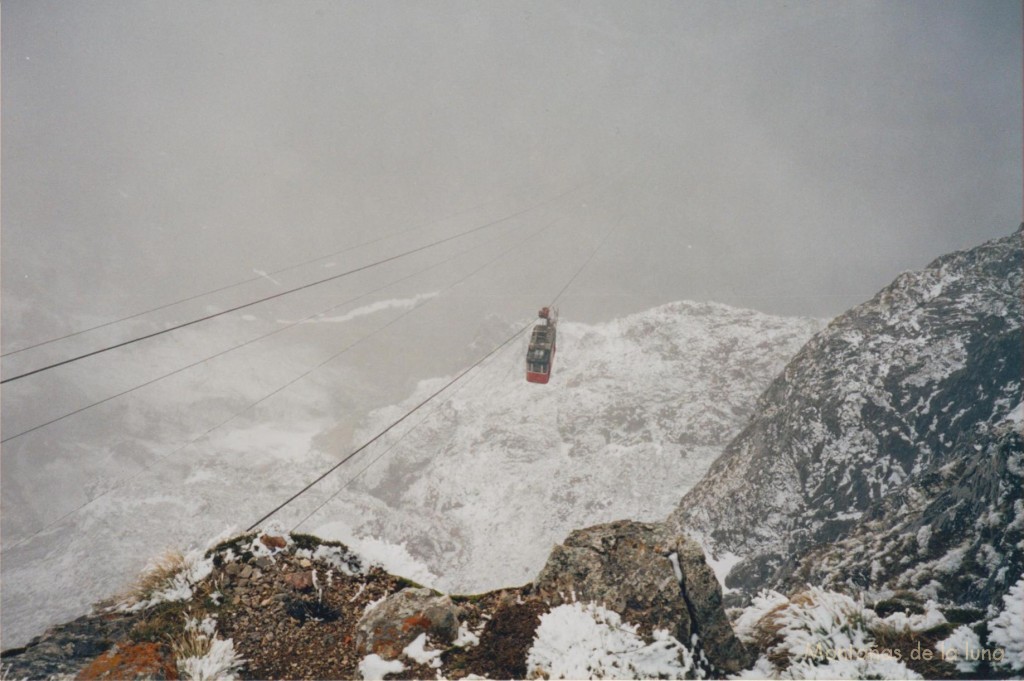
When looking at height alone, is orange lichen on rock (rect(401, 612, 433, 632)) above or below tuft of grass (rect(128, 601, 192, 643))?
above

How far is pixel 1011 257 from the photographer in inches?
1490

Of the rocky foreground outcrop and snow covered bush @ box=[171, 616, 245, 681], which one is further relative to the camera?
the rocky foreground outcrop

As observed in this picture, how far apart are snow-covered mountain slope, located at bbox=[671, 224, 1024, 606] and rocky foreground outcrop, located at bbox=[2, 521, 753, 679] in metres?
14.3

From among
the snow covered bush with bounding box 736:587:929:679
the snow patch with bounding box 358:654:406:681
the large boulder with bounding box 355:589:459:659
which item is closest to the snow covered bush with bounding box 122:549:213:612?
the large boulder with bounding box 355:589:459:659

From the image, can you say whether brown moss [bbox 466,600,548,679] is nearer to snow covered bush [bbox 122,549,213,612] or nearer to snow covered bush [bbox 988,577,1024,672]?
snow covered bush [bbox 122,549,213,612]

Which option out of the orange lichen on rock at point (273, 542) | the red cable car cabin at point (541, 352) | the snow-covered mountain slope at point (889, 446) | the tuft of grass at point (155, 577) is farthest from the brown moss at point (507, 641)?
the red cable car cabin at point (541, 352)

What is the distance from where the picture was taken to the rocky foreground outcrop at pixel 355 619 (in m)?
5.46

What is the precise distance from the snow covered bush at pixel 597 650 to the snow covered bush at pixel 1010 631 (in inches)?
194

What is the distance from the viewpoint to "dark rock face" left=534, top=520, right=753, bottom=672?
6.29 meters

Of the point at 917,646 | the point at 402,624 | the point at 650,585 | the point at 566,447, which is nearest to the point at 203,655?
the point at 402,624

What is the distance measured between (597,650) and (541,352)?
26.8 meters

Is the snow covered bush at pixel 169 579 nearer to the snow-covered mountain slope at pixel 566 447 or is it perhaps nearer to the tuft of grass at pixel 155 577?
the tuft of grass at pixel 155 577

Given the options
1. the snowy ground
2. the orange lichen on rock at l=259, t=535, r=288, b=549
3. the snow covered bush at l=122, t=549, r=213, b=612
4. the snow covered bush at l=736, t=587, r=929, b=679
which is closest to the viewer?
the snow covered bush at l=736, t=587, r=929, b=679

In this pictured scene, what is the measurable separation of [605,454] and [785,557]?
5242 centimetres
